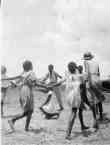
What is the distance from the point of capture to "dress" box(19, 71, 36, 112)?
3.22 meters

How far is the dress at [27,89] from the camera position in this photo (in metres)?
3.22

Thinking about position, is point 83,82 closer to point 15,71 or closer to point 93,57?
point 93,57

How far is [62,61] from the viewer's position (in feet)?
10.6

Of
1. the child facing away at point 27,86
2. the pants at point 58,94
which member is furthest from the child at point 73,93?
the child facing away at point 27,86

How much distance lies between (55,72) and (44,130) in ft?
2.70

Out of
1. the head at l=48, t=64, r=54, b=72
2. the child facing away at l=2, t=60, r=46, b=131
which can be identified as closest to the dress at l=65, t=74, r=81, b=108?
the head at l=48, t=64, r=54, b=72

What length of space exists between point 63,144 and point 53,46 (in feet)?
4.56

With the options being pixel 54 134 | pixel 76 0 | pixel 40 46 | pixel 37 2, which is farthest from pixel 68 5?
pixel 54 134

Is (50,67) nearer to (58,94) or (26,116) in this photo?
(58,94)

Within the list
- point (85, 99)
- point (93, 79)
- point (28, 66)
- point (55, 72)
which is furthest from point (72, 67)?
point (28, 66)

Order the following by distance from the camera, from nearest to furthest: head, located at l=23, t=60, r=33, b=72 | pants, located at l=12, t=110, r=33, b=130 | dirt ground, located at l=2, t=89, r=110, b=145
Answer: dirt ground, located at l=2, t=89, r=110, b=145, pants, located at l=12, t=110, r=33, b=130, head, located at l=23, t=60, r=33, b=72

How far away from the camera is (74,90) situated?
310 cm

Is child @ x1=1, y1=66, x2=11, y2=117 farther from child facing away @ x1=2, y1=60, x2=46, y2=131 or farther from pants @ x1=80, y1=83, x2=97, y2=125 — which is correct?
pants @ x1=80, y1=83, x2=97, y2=125

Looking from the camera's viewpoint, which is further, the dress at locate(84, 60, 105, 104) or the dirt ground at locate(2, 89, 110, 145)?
the dress at locate(84, 60, 105, 104)
